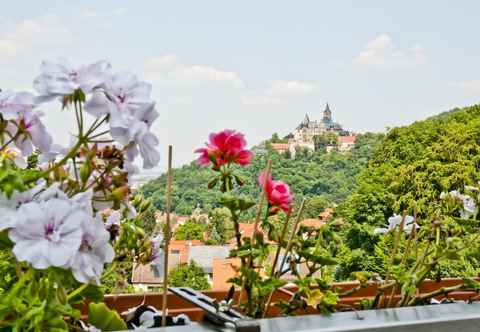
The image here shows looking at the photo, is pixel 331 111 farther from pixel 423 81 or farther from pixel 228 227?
pixel 228 227

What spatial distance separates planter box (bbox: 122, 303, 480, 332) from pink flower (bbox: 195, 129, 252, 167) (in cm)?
24

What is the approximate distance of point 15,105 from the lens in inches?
26.6

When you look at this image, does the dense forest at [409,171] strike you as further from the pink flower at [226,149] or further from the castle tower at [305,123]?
the castle tower at [305,123]

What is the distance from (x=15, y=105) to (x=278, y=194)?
1.18 feet

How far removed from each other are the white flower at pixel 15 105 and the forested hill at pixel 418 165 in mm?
11250

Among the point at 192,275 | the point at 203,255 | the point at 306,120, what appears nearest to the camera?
the point at 192,275

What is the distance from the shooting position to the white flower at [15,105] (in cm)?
67

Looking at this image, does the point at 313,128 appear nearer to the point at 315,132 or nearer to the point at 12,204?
the point at 315,132

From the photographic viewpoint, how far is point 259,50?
47219 mm

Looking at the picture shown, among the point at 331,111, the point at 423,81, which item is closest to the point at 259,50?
the point at 331,111

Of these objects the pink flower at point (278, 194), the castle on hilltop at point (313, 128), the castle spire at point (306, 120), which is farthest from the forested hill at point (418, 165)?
the castle spire at point (306, 120)

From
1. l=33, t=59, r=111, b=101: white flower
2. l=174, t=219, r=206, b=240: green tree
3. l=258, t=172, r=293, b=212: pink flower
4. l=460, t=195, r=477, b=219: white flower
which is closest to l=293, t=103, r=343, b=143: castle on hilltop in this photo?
l=174, t=219, r=206, b=240: green tree

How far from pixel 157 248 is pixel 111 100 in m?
0.33

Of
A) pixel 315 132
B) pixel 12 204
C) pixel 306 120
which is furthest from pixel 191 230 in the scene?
pixel 12 204
